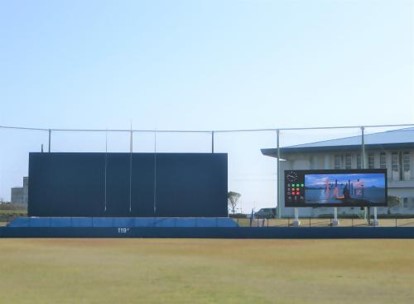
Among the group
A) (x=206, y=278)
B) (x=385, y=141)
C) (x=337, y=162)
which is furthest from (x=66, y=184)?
(x=206, y=278)

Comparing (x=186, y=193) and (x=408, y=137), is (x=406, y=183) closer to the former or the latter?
(x=408, y=137)

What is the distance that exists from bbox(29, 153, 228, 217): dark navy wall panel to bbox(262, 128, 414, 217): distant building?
1548 cm

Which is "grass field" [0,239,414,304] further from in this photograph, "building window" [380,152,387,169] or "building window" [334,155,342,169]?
"building window" [334,155,342,169]

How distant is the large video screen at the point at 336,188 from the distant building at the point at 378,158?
20.0 m

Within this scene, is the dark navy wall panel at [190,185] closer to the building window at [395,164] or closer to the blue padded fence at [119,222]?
the blue padded fence at [119,222]

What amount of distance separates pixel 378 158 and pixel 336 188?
89.8 feet

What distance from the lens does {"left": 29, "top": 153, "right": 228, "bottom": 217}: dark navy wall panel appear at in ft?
169

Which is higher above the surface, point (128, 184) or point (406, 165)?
point (406, 165)

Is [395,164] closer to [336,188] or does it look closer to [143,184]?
[336,188]

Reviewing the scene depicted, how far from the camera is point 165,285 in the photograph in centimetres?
1488

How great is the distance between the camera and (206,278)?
16.5 m

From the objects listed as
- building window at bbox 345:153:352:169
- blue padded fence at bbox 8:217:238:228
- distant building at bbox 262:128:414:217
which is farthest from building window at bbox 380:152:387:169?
blue padded fence at bbox 8:217:238:228

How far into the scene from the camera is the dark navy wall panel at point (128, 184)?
51625mm

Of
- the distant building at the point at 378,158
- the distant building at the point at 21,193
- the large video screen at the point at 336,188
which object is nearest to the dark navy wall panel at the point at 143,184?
the distant building at the point at 21,193
